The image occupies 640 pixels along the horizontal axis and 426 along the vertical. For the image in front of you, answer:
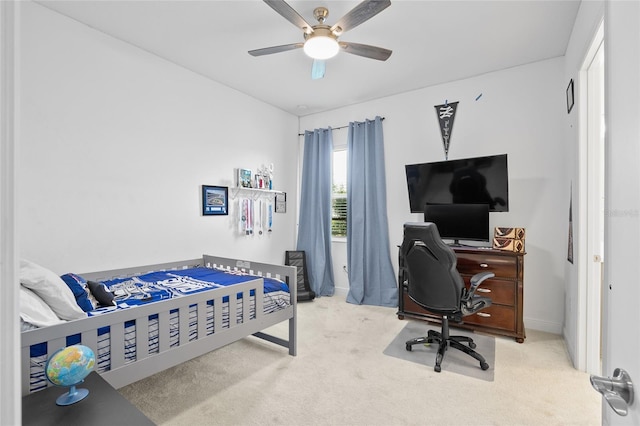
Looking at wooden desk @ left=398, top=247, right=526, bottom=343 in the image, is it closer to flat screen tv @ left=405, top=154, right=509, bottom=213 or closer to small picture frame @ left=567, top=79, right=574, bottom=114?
flat screen tv @ left=405, top=154, right=509, bottom=213

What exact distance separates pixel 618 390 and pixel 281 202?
164 inches

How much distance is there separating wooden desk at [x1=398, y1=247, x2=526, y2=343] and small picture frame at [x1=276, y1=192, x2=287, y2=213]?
8.00ft

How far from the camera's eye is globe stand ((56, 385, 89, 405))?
Result: 3.88ft

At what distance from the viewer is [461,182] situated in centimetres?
327

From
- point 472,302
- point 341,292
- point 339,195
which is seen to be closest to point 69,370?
point 472,302

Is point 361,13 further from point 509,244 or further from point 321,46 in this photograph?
point 509,244

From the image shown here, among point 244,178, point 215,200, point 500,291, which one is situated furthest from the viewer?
point 244,178

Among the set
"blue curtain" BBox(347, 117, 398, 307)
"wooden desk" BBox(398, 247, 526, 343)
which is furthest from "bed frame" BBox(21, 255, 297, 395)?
"wooden desk" BBox(398, 247, 526, 343)

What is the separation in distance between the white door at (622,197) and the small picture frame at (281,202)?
4001 millimetres

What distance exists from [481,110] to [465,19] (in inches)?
49.0

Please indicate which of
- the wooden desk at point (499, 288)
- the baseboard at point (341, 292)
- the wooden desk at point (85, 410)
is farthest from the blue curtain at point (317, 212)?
the wooden desk at point (85, 410)

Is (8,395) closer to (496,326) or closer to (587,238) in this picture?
(587,238)

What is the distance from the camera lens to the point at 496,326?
2.92m

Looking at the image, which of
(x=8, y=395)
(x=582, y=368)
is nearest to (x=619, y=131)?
(x=8, y=395)
